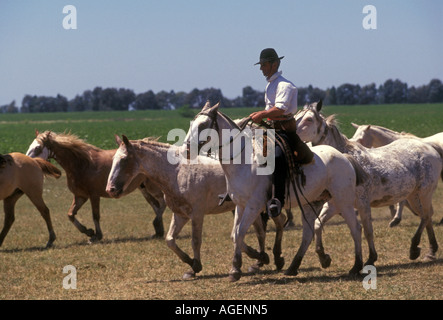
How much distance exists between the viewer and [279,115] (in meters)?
8.69

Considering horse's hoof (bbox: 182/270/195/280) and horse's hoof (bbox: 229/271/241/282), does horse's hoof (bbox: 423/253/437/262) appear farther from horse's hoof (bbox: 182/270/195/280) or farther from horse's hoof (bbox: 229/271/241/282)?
horse's hoof (bbox: 182/270/195/280)

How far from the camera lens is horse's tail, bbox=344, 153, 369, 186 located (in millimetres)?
9477

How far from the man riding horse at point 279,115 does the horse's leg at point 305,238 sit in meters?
0.92

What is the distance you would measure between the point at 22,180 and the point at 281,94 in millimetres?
6976

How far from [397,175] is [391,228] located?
420cm

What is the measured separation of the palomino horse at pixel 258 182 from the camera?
846 centimetres

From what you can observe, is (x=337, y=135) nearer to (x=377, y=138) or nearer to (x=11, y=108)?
(x=377, y=138)

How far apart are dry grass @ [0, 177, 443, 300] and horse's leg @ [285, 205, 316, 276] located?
17 centimetres

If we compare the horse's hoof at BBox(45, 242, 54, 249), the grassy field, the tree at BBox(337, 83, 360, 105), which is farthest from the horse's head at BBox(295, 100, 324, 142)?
the tree at BBox(337, 83, 360, 105)

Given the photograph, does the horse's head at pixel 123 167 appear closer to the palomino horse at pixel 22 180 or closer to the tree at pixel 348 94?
the palomino horse at pixel 22 180

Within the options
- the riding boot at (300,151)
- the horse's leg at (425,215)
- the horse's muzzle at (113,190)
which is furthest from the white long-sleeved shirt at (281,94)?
the horse's leg at (425,215)
